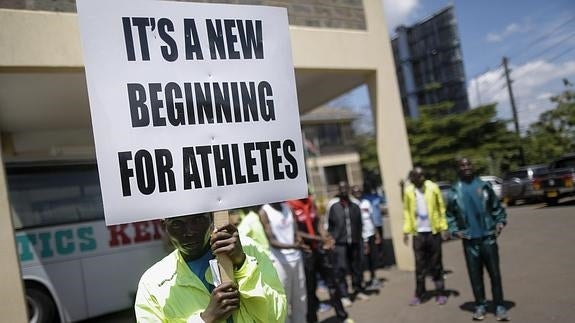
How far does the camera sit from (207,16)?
2.18 metres

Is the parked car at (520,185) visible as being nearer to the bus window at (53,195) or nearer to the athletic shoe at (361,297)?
the athletic shoe at (361,297)

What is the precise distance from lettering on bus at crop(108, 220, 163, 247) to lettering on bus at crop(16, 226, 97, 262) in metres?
0.35

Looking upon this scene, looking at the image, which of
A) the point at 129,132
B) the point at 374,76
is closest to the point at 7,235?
the point at 129,132

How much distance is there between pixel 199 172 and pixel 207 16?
73 cm

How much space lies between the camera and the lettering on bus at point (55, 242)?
7473mm

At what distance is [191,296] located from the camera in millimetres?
2025

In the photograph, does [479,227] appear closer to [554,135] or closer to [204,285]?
[204,285]

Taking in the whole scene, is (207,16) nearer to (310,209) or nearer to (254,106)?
(254,106)

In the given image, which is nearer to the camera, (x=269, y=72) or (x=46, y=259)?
(x=269, y=72)

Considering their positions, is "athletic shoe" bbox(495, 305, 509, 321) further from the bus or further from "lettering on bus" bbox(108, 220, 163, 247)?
the bus

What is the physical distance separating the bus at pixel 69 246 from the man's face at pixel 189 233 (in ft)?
21.4

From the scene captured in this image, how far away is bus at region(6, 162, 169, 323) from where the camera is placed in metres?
7.55

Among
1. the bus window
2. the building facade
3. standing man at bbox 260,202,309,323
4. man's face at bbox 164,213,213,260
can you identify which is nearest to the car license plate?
standing man at bbox 260,202,309,323

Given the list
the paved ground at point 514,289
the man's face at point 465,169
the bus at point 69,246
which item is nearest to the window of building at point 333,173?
the paved ground at point 514,289
